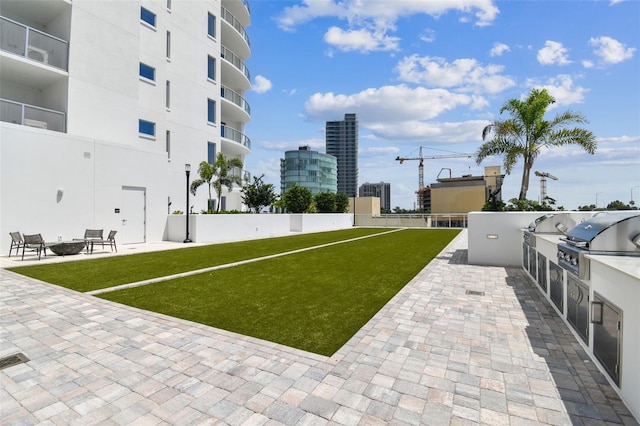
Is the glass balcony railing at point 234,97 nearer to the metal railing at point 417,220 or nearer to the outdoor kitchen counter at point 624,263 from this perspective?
the metal railing at point 417,220

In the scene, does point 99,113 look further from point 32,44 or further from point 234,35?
point 234,35

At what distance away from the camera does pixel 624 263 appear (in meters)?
3.12

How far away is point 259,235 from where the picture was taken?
2273cm

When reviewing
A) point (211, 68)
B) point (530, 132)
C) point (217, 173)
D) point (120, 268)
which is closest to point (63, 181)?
point (120, 268)

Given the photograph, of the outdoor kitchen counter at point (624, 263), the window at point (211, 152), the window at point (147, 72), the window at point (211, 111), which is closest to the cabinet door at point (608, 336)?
the outdoor kitchen counter at point (624, 263)

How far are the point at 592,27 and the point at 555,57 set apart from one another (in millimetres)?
2177

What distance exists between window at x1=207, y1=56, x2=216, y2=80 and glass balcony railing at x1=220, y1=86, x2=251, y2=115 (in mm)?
2118

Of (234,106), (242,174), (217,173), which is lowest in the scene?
(217,173)

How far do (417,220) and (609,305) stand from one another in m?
33.4

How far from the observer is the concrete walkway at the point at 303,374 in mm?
2693

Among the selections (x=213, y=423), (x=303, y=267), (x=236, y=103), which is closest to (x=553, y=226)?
Result: (x=303, y=267)

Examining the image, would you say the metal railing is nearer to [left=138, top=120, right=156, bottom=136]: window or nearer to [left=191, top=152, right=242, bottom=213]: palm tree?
[left=191, top=152, right=242, bottom=213]: palm tree

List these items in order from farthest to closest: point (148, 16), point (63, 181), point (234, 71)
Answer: point (234, 71)
point (148, 16)
point (63, 181)

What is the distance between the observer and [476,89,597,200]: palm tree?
14.9m
